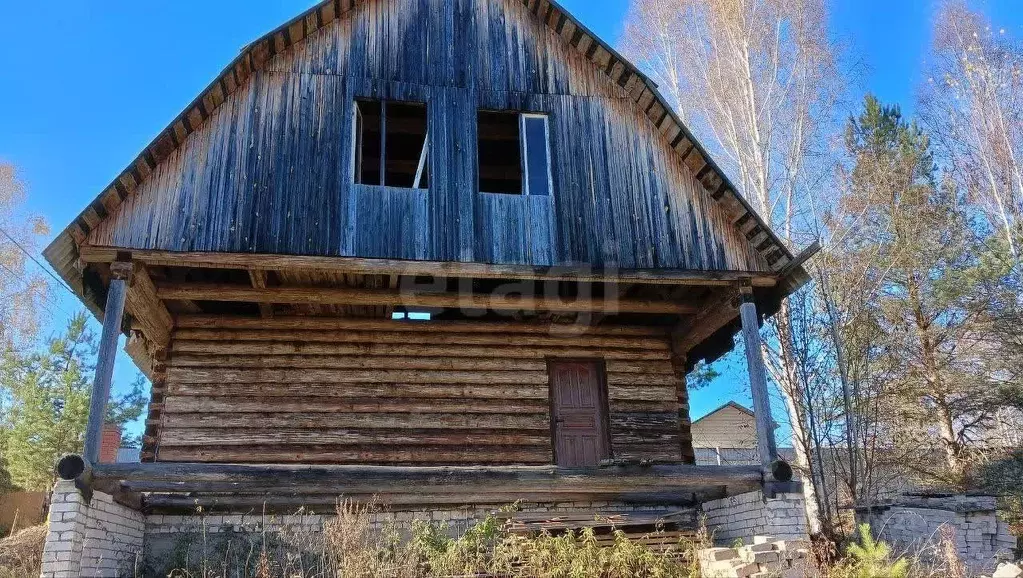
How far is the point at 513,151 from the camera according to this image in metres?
14.0

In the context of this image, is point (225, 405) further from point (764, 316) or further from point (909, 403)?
point (909, 403)

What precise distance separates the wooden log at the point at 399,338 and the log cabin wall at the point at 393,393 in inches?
0.7

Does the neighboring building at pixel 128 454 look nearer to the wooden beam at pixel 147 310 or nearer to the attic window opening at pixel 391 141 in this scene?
the wooden beam at pixel 147 310

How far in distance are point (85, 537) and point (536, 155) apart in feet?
25.3

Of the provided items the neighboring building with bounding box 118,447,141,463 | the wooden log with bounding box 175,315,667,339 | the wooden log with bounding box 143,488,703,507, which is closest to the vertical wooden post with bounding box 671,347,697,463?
the wooden log with bounding box 175,315,667,339

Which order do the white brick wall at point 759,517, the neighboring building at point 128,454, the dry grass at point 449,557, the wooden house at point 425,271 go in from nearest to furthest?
the dry grass at point 449,557, the white brick wall at point 759,517, the wooden house at point 425,271, the neighboring building at point 128,454

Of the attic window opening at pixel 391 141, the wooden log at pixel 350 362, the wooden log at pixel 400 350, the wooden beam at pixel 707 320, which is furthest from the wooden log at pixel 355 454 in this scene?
the attic window opening at pixel 391 141

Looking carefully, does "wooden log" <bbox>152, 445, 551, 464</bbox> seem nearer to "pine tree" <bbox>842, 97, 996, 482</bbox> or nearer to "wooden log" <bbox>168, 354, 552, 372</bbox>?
"wooden log" <bbox>168, 354, 552, 372</bbox>

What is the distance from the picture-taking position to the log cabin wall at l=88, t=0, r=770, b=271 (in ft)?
33.7

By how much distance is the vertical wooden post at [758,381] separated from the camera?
33.8ft

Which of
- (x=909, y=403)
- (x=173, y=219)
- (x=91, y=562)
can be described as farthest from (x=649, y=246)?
(x=909, y=403)

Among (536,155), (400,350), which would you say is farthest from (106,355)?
(536,155)

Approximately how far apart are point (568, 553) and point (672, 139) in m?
6.30

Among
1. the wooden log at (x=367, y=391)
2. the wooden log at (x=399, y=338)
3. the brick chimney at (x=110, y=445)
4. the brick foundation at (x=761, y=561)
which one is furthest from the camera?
the brick chimney at (x=110, y=445)
